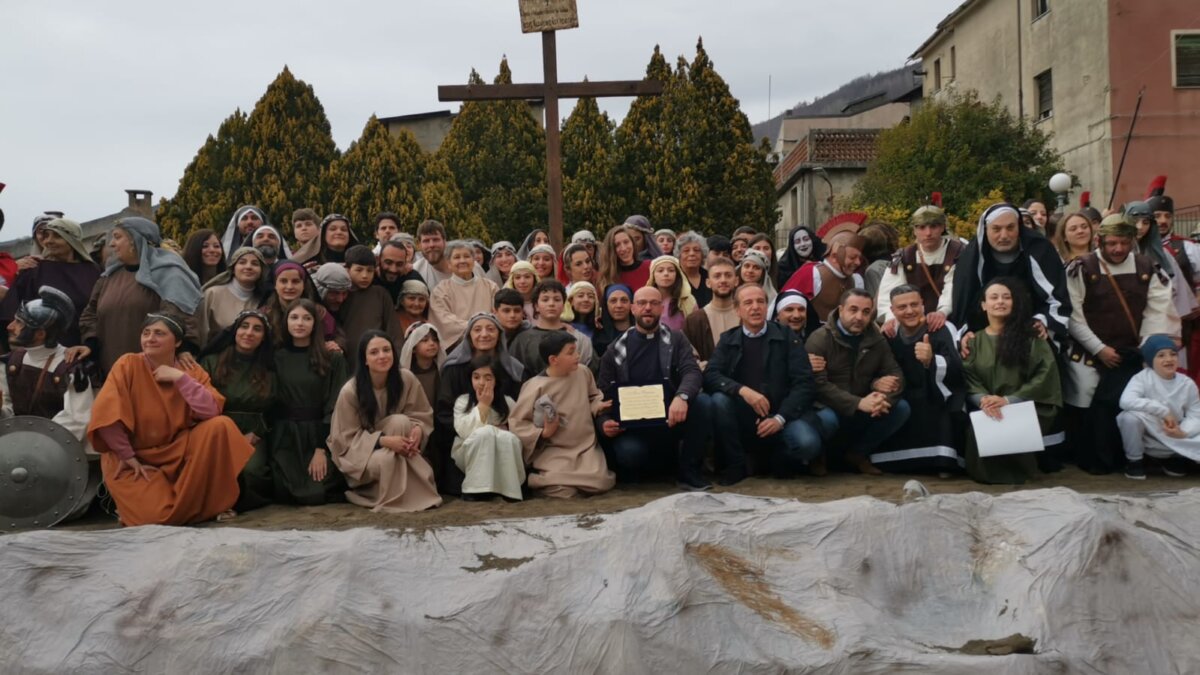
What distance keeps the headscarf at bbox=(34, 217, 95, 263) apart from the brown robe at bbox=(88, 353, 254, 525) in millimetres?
1396

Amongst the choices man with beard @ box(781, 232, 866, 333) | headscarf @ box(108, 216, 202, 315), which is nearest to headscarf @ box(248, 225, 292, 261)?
headscarf @ box(108, 216, 202, 315)

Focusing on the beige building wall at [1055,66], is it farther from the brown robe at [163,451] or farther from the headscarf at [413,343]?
the brown robe at [163,451]

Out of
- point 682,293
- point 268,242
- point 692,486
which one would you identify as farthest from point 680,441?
point 268,242

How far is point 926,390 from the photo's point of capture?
5977 millimetres

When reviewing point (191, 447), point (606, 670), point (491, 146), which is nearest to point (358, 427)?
point (191, 447)

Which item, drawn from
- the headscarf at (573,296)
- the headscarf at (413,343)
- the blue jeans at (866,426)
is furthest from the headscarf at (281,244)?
the blue jeans at (866,426)

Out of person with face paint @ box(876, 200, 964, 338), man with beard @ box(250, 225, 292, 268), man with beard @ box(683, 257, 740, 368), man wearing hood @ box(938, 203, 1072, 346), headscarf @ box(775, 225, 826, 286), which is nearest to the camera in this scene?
man wearing hood @ box(938, 203, 1072, 346)

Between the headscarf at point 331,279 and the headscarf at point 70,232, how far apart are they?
1.44 meters

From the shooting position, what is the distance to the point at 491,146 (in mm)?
22547

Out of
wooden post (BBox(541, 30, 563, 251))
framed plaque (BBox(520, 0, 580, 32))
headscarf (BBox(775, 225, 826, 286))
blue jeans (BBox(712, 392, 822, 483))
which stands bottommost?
blue jeans (BBox(712, 392, 822, 483))

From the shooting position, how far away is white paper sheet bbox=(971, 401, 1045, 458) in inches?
221

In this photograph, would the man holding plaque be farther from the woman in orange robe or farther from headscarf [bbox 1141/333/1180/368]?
headscarf [bbox 1141/333/1180/368]

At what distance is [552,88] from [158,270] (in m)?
4.78

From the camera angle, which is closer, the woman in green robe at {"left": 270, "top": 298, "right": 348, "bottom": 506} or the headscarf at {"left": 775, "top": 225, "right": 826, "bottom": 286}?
the woman in green robe at {"left": 270, "top": 298, "right": 348, "bottom": 506}
